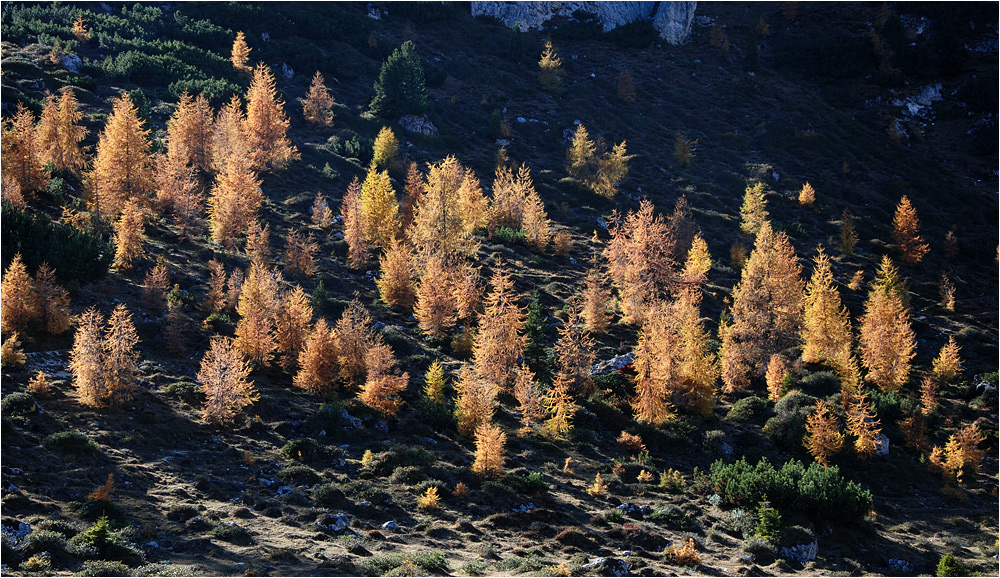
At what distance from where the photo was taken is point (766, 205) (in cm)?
7406

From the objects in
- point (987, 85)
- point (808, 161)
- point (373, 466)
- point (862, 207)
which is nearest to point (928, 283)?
point (862, 207)

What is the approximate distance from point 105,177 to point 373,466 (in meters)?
30.7

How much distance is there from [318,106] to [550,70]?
117 ft

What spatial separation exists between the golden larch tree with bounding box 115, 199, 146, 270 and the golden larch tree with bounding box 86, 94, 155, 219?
422cm

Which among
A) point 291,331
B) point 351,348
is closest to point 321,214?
point 291,331

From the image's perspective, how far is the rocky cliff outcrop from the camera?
112 metres

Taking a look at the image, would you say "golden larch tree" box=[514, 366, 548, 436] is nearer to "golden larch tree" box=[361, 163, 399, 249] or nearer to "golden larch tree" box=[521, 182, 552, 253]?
"golden larch tree" box=[361, 163, 399, 249]

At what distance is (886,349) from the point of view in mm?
46875

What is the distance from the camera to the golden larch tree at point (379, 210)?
5641 cm

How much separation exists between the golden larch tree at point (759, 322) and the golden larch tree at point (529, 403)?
14344 mm

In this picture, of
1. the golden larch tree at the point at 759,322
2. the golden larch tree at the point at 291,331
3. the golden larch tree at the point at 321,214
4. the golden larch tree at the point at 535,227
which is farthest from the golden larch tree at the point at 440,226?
the golden larch tree at the point at 759,322

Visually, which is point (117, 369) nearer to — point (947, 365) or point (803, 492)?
point (803, 492)

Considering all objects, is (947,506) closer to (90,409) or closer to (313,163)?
(90,409)

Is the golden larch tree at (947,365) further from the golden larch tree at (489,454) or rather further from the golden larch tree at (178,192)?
the golden larch tree at (178,192)
